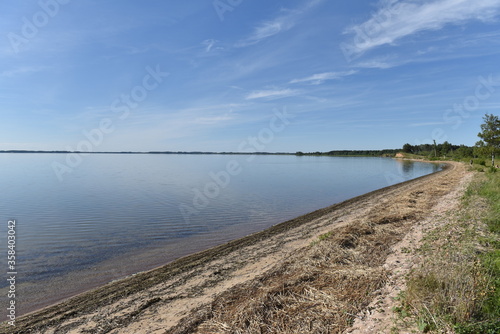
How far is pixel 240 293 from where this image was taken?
6871 mm

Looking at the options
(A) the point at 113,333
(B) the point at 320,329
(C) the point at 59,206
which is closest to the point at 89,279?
(A) the point at 113,333

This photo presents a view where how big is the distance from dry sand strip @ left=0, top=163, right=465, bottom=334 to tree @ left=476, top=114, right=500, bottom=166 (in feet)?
129

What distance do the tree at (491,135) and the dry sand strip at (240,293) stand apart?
39435mm

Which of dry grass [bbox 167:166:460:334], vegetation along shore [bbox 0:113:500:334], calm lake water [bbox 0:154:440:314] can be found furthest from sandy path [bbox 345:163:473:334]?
calm lake water [bbox 0:154:440:314]

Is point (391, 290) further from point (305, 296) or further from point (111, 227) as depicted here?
point (111, 227)

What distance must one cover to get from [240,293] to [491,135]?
4790cm

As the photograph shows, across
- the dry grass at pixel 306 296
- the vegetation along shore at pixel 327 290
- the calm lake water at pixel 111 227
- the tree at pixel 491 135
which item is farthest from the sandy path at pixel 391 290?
the tree at pixel 491 135

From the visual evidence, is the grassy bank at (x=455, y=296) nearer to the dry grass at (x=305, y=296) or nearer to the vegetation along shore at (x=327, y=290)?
the vegetation along shore at (x=327, y=290)

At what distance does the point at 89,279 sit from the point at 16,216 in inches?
499

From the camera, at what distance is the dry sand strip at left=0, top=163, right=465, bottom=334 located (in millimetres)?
5504

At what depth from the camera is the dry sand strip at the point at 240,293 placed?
18.1ft

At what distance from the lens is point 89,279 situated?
10023 millimetres

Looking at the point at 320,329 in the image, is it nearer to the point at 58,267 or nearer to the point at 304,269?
the point at 304,269

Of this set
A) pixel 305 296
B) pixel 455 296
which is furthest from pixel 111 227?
pixel 455 296
